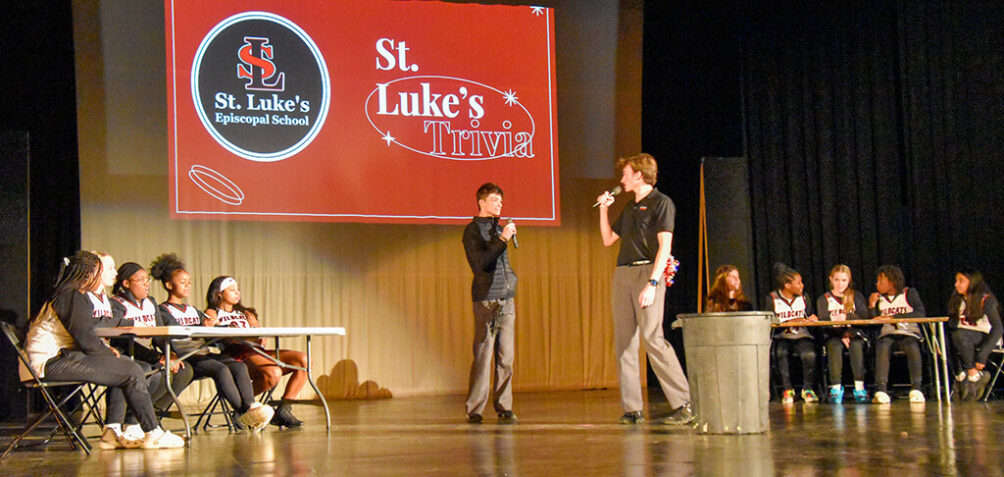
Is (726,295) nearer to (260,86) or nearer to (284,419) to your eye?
(284,419)

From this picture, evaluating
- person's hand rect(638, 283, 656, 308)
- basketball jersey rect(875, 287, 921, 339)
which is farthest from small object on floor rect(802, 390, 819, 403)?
person's hand rect(638, 283, 656, 308)

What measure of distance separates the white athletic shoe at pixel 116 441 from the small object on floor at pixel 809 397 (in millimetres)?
4324

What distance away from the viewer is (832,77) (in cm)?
829

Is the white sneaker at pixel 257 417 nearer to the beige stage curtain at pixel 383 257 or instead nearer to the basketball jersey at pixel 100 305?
the basketball jersey at pixel 100 305

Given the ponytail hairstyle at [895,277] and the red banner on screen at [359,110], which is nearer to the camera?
the ponytail hairstyle at [895,277]

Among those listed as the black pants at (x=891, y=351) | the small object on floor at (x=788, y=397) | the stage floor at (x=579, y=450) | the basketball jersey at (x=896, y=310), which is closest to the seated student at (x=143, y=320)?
the stage floor at (x=579, y=450)

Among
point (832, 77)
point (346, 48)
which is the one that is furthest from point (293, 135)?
point (832, 77)

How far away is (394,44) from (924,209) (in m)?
4.55

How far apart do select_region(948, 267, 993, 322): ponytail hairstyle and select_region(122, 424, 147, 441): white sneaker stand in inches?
215

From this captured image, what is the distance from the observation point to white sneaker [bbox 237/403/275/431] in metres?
4.86

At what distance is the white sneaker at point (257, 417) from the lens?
486 centimetres

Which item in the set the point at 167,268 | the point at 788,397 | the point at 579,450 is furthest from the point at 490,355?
the point at 788,397

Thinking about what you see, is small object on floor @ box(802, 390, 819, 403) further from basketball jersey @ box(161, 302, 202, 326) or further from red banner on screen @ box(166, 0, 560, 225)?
basketball jersey @ box(161, 302, 202, 326)

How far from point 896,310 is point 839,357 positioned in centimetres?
59
